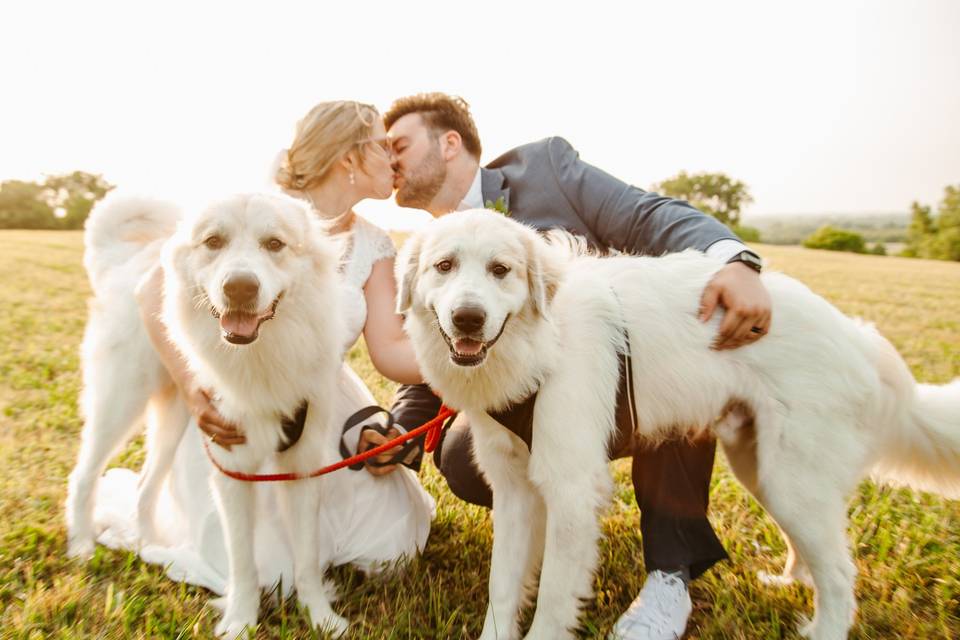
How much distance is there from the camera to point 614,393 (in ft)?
8.83

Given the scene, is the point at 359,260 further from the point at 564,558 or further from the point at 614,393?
the point at 564,558

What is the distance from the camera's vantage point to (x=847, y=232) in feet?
195

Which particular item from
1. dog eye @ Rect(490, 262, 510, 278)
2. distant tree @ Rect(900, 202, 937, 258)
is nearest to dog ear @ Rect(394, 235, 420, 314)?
dog eye @ Rect(490, 262, 510, 278)

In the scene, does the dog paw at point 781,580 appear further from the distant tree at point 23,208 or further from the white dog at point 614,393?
the distant tree at point 23,208

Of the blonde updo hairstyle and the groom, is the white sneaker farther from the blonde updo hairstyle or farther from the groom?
the blonde updo hairstyle

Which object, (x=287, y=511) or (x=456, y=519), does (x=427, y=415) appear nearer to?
(x=456, y=519)

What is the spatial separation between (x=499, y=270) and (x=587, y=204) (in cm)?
130

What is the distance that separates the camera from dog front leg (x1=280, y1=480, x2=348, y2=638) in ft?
9.44

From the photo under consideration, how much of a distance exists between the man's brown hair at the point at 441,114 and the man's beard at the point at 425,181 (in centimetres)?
22

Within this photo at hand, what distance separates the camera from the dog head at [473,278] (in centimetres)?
235

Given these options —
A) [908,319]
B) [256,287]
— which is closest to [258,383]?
[256,287]

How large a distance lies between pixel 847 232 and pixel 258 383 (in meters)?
68.4

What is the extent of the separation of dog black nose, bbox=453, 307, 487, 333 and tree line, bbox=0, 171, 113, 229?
163 feet

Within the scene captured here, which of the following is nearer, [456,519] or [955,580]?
[955,580]
